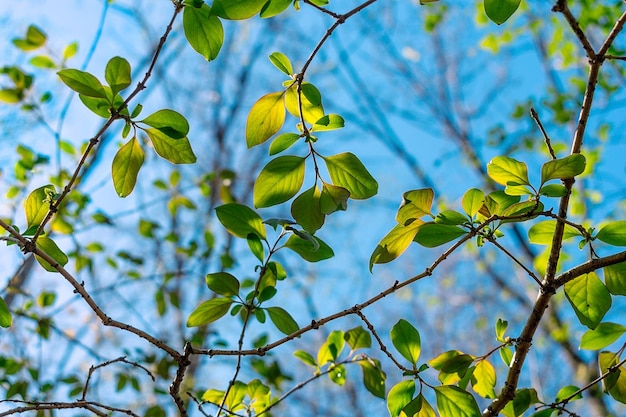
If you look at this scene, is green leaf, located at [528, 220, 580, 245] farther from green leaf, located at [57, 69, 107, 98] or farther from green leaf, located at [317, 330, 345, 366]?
green leaf, located at [57, 69, 107, 98]

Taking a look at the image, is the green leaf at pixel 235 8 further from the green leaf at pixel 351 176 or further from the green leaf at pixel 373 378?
the green leaf at pixel 373 378

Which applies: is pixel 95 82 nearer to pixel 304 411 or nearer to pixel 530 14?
pixel 530 14

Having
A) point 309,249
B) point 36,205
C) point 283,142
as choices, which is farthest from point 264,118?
point 36,205

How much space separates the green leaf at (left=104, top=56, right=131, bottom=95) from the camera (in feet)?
1.76

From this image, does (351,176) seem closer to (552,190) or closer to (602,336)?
(552,190)

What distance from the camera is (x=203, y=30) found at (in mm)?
530

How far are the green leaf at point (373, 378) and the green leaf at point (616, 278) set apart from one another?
284 millimetres

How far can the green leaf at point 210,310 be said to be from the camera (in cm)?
61

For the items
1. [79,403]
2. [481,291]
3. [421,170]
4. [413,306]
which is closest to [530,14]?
[421,170]

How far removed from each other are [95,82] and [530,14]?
11.3 ft

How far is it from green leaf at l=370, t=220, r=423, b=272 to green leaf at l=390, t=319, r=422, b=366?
0.31ft

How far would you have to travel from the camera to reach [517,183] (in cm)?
55

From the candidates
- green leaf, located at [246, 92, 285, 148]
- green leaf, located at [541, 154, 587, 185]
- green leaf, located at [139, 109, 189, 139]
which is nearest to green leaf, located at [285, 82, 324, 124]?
green leaf, located at [246, 92, 285, 148]

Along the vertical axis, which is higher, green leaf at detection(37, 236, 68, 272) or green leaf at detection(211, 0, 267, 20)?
green leaf at detection(211, 0, 267, 20)
